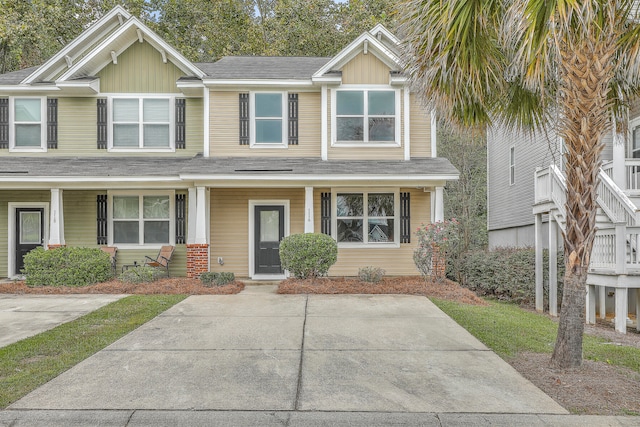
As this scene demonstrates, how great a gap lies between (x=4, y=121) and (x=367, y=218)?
11155 mm

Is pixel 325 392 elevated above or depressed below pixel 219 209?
below

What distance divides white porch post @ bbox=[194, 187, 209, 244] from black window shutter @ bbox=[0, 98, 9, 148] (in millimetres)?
6385

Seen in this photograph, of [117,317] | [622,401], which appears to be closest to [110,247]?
[117,317]

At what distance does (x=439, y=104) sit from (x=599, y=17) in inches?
83.0

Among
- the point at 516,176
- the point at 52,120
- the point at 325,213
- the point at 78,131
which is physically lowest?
the point at 325,213

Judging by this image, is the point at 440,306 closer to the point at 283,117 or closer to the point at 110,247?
the point at 283,117

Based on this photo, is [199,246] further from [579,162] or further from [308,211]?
[579,162]

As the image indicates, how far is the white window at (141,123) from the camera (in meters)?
13.3

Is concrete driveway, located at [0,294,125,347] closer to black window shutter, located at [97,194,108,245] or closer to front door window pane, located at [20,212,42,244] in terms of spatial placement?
black window shutter, located at [97,194,108,245]

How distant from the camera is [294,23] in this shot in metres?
20.9

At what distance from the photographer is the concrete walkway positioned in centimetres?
398

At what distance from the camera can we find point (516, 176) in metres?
16.5

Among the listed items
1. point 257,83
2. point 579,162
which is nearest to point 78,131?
point 257,83

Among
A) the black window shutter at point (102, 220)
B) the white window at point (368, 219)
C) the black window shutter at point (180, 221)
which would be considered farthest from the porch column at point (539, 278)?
the black window shutter at point (102, 220)
